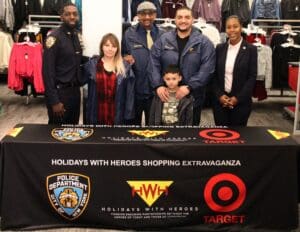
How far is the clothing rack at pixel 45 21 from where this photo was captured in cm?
748

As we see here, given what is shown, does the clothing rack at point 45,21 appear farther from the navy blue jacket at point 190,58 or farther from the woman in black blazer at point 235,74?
the woman in black blazer at point 235,74

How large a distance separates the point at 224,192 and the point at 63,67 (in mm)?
1635

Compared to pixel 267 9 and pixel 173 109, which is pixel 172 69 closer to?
pixel 173 109

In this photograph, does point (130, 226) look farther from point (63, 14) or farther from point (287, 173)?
point (63, 14)

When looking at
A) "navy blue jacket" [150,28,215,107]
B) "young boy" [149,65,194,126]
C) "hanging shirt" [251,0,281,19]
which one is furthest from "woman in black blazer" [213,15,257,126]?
"hanging shirt" [251,0,281,19]

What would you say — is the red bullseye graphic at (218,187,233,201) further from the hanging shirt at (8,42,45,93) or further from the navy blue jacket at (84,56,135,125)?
the hanging shirt at (8,42,45,93)

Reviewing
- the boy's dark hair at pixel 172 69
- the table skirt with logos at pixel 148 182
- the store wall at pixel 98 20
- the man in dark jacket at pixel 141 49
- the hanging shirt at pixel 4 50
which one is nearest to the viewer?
the table skirt with logos at pixel 148 182

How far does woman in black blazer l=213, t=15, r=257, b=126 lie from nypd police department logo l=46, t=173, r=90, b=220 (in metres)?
1.41

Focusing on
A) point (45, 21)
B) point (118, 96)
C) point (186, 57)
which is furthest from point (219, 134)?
point (45, 21)

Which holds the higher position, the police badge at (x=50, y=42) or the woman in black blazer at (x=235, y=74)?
the police badge at (x=50, y=42)

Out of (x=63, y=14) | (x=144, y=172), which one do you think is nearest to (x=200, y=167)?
(x=144, y=172)

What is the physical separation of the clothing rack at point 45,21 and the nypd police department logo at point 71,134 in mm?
4155

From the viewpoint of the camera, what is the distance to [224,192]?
10.4ft

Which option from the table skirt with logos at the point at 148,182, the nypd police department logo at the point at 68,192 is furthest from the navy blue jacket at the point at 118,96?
the nypd police department logo at the point at 68,192
